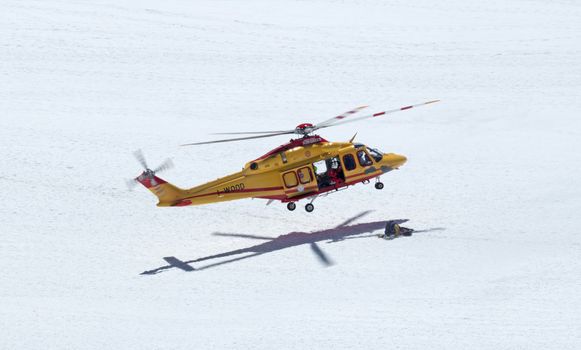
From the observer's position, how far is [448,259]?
37594 millimetres

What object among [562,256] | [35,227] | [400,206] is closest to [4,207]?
[35,227]

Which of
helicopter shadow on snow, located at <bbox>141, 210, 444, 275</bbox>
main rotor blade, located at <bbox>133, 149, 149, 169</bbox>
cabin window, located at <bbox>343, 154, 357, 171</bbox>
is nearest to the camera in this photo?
main rotor blade, located at <bbox>133, 149, 149, 169</bbox>

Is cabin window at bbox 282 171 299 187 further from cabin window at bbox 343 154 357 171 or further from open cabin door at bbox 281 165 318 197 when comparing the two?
cabin window at bbox 343 154 357 171

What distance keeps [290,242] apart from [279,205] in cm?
342

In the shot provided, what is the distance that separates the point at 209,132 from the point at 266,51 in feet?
26.1

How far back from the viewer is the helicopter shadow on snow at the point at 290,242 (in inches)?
1486

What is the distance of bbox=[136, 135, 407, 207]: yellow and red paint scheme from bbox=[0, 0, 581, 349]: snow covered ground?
1.91 meters

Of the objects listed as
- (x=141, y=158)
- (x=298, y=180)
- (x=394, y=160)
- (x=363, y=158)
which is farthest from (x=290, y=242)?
(x=141, y=158)

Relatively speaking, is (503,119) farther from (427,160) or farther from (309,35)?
(309,35)

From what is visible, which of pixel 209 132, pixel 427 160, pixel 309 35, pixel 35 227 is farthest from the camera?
pixel 309 35

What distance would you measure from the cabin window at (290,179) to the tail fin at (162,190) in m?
3.44

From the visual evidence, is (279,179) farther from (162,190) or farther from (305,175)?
(162,190)

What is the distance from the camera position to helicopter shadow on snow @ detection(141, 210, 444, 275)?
37750mm

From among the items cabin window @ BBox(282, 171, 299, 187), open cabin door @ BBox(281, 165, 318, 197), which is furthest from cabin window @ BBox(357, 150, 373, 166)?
cabin window @ BBox(282, 171, 299, 187)
